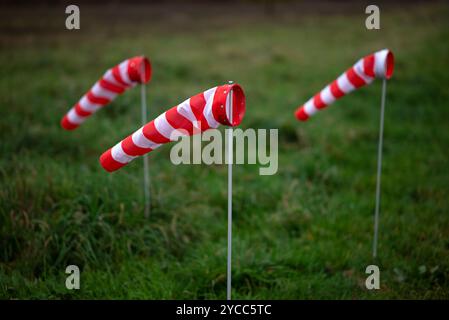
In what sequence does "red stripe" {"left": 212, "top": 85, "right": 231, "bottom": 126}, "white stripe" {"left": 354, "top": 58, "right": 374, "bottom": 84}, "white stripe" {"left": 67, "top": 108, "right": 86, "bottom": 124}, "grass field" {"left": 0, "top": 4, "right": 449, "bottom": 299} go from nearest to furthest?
"red stripe" {"left": 212, "top": 85, "right": 231, "bottom": 126} < "grass field" {"left": 0, "top": 4, "right": 449, "bottom": 299} < "white stripe" {"left": 354, "top": 58, "right": 374, "bottom": 84} < "white stripe" {"left": 67, "top": 108, "right": 86, "bottom": 124}

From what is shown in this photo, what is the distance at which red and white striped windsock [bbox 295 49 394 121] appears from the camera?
Result: 10.9 ft

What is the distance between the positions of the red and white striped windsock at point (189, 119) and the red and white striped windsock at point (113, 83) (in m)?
1.23

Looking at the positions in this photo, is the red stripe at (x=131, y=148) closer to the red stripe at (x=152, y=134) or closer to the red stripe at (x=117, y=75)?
the red stripe at (x=152, y=134)

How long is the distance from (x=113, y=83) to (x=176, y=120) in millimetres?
1556

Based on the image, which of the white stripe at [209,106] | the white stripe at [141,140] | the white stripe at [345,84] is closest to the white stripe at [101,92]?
the white stripe at [141,140]

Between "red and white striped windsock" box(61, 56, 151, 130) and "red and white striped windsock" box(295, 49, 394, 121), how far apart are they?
149cm

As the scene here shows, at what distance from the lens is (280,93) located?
27.0 feet

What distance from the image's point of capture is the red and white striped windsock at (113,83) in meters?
3.54

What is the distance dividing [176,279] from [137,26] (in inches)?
607

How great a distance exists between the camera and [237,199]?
14.2 ft

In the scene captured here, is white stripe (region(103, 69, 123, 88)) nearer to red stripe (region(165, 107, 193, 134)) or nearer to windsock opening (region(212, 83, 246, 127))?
red stripe (region(165, 107, 193, 134))

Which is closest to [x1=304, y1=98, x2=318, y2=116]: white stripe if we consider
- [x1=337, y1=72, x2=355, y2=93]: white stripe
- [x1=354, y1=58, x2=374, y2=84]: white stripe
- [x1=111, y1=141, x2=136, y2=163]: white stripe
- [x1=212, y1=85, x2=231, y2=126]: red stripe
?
[x1=337, y1=72, x2=355, y2=93]: white stripe

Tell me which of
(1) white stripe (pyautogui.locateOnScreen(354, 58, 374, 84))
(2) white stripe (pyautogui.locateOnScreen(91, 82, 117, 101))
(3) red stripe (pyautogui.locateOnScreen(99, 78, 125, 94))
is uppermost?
(1) white stripe (pyautogui.locateOnScreen(354, 58, 374, 84))
